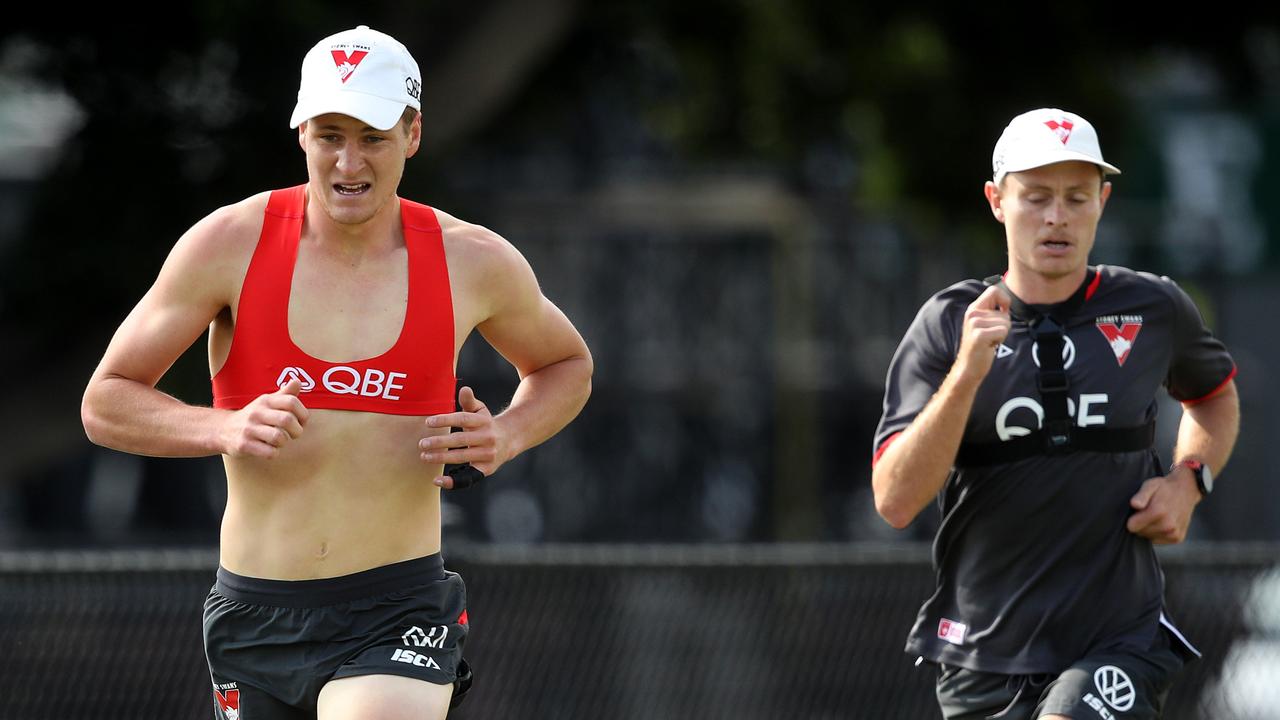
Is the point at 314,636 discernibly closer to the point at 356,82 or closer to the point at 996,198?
the point at 356,82

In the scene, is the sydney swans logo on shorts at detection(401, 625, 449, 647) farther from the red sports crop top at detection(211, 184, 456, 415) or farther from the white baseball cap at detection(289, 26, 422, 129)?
the white baseball cap at detection(289, 26, 422, 129)

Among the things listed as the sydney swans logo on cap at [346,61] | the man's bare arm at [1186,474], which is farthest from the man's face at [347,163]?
the man's bare arm at [1186,474]

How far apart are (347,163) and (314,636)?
1234 millimetres

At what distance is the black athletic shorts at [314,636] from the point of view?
4.36 metres

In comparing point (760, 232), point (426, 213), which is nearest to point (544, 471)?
point (760, 232)

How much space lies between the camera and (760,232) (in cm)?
1875

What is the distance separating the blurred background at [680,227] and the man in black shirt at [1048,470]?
128 inches

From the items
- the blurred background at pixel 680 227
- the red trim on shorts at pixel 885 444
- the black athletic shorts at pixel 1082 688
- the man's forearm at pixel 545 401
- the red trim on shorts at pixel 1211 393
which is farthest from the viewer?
the blurred background at pixel 680 227

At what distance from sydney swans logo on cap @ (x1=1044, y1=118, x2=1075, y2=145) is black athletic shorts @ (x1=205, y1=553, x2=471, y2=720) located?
2.14 metres

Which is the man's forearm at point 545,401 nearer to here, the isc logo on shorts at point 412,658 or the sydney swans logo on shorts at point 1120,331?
the isc logo on shorts at point 412,658

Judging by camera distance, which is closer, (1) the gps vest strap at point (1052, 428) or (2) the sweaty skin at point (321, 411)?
(2) the sweaty skin at point (321, 411)

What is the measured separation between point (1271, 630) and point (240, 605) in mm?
5773

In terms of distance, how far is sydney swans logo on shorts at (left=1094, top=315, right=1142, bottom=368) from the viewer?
4832 millimetres

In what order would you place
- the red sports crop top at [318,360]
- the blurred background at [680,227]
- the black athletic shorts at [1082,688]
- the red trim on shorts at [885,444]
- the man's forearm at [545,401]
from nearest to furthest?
the red sports crop top at [318,360] → the black athletic shorts at [1082,688] → the man's forearm at [545,401] → the red trim on shorts at [885,444] → the blurred background at [680,227]
